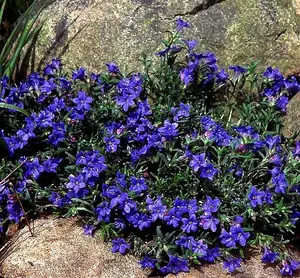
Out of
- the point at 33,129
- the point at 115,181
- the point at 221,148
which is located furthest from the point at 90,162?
the point at 221,148

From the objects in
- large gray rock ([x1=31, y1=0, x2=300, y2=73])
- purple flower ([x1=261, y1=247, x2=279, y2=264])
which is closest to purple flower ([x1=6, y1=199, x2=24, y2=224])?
large gray rock ([x1=31, y1=0, x2=300, y2=73])

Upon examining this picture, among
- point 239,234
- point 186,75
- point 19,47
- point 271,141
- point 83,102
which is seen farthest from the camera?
point 19,47

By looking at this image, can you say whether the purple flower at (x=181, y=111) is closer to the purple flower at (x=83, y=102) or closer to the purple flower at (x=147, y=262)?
the purple flower at (x=83, y=102)

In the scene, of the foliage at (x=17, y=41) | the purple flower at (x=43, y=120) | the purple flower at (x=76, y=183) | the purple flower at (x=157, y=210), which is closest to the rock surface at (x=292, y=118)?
the purple flower at (x=157, y=210)

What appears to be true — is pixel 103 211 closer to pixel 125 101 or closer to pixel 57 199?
pixel 57 199

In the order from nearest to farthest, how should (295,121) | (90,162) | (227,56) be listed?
(90,162)
(295,121)
(227,56)

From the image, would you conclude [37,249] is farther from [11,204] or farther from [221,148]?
[221,148]

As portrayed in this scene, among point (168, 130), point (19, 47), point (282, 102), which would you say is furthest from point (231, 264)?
point (19, 47)
